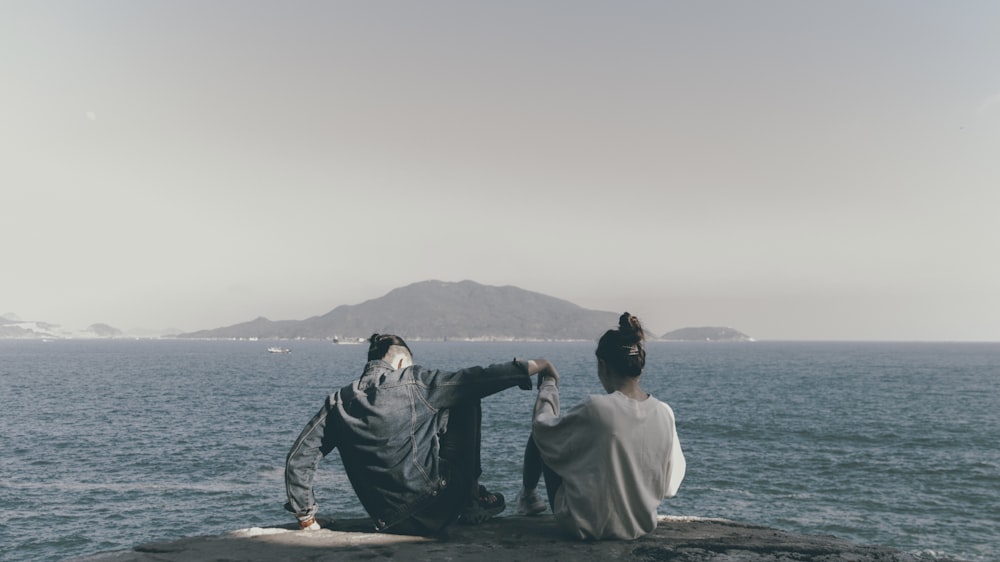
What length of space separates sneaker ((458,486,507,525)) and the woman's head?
5.49 ft

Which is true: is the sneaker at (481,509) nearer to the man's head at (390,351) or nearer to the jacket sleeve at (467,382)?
the jacket sleeve at (467,382)

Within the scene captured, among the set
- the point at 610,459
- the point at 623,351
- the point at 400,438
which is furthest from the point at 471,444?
the point at 623,351

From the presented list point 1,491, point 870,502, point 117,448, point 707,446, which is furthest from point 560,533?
point 117,448

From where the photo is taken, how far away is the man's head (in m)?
5.72

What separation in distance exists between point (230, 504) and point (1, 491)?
41.3 feet

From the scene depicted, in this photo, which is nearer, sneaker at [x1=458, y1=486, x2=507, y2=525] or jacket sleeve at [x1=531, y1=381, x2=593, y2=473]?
jacket sleeve at [x1=531, y1=381, x2=593, y2=473]

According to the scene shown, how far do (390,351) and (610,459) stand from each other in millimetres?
2023

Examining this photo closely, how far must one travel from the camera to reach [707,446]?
47031 mm

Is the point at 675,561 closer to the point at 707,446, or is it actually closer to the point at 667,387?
the point at 707,446

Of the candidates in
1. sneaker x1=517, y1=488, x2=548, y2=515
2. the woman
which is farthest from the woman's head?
sneaker x1=517, y1=488, x2=548, y2=515

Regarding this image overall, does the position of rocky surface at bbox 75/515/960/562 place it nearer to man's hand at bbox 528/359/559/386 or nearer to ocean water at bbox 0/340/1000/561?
man's hand at bbox 528/359/559/386

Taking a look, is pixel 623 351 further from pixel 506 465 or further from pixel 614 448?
pixel 506 465

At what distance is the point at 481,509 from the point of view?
601 cm

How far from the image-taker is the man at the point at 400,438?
5.43 m
